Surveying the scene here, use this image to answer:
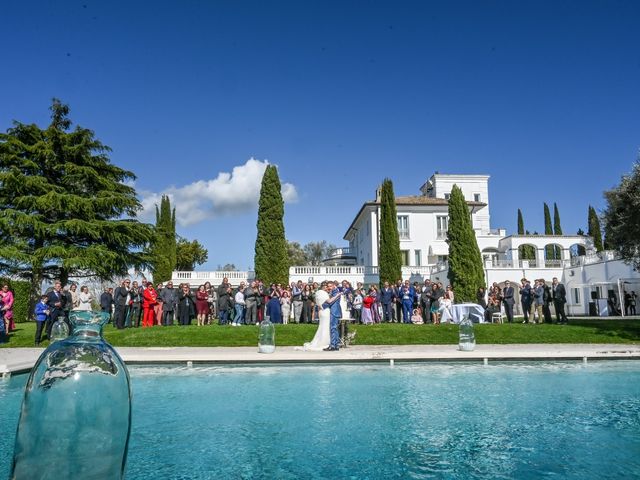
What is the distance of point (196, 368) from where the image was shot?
1137 cm

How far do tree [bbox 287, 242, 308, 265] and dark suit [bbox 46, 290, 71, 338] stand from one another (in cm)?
5595

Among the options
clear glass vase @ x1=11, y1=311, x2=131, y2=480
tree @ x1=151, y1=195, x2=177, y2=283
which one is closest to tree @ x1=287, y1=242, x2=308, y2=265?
tree @ x1=151, y1=195, x2=177, y2=283

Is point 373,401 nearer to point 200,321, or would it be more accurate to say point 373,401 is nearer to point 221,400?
point 221,400

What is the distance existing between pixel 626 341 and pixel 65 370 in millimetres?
17814

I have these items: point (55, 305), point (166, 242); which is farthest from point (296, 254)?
point (55, 305)

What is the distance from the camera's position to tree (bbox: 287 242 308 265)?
241ft

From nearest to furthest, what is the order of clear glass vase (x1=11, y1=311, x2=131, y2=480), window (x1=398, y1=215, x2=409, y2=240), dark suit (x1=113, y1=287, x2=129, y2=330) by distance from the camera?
clear glass vase (x1=11, y1=311, x2=131, y2=480), dark suit (x1=113, y1=287, x2=129, y2=330), window (x1=398, y1=215, x2=409, y2=240)

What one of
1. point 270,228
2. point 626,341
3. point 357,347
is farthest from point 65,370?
point 270,228

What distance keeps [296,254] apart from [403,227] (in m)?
33.0

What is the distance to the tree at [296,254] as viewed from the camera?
241 feet

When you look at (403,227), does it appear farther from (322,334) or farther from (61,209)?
(322,334)

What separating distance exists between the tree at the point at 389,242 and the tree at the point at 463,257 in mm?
4938

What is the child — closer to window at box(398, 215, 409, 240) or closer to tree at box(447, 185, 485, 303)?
tree at box(447, 185, 485, 303)

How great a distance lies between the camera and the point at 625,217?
19562 mm
